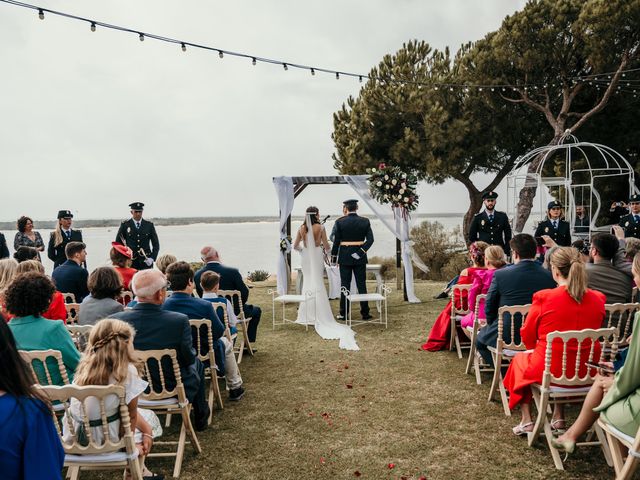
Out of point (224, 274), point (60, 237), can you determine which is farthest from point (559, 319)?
point (60, 237)

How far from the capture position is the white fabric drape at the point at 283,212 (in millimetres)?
9469

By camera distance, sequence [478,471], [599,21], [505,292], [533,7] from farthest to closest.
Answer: [533,7] < [599,21] < [505,292] < [478,471]

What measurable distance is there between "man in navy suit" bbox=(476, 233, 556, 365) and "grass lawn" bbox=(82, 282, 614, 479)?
2.28ft

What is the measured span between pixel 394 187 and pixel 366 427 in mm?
5901

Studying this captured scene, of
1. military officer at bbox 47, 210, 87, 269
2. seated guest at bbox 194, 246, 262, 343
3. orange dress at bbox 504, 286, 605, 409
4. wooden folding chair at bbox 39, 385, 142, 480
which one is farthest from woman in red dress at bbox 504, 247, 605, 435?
military officer at bbox 47, 210, 87, 269

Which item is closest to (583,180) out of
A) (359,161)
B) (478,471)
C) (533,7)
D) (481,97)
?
(481,97)

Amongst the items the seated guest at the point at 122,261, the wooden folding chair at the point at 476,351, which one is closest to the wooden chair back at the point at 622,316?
the wooden folding chair at the point at 476,351

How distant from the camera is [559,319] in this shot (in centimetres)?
338

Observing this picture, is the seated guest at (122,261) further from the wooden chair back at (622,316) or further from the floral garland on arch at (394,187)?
the floral garland on arch at (394,187)

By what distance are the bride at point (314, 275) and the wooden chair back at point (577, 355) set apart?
4.10 m

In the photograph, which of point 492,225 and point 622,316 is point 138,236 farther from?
point 622,316

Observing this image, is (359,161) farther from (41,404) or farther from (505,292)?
(41,404)

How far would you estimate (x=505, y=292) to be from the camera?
424 centimetres

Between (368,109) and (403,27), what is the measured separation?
2678 millimetres
